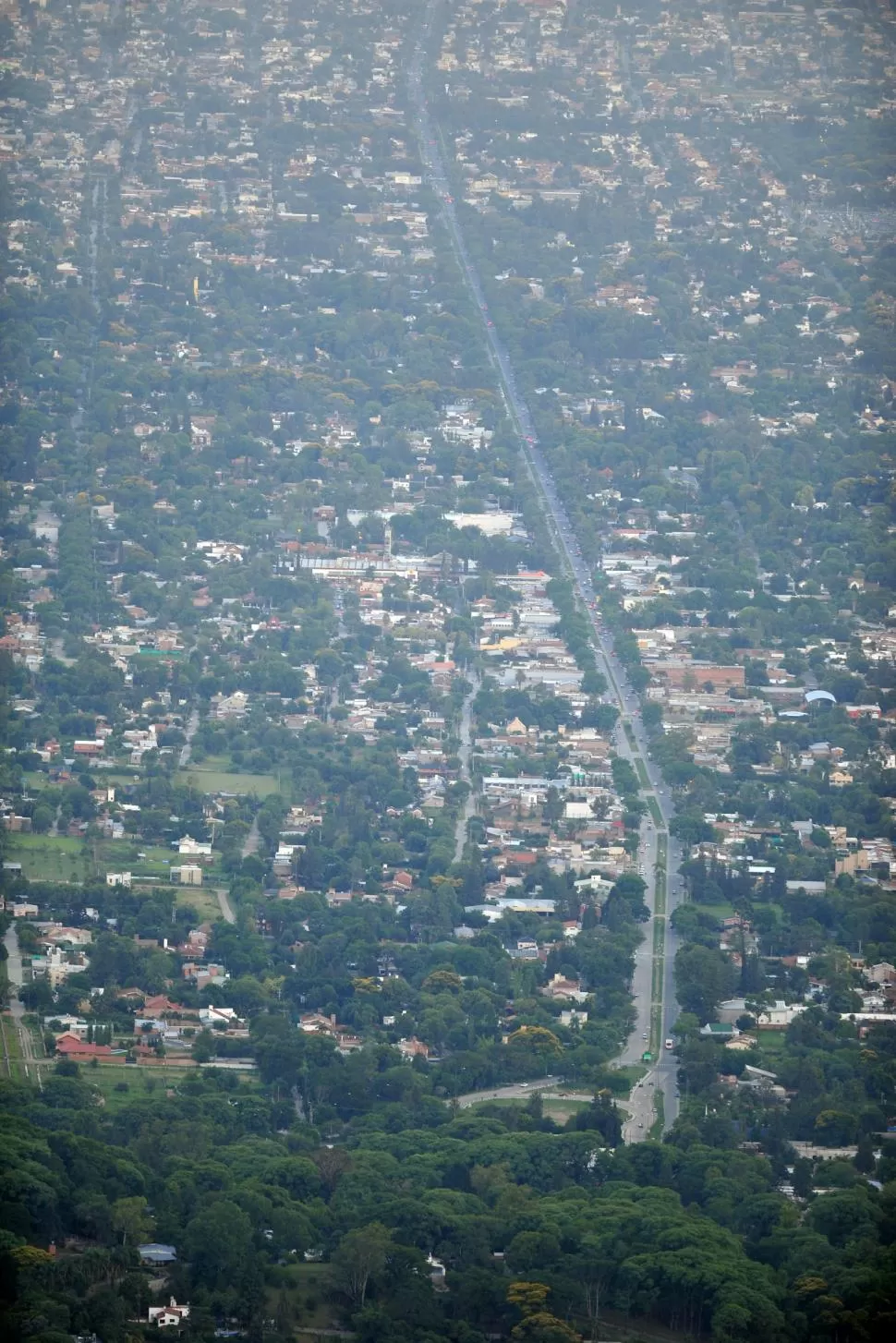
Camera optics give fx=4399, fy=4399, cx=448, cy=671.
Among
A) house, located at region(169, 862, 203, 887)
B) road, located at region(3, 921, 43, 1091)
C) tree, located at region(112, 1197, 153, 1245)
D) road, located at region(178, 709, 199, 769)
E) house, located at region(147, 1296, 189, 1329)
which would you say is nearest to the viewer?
house, located at region(147, 1296, 189, 1329)

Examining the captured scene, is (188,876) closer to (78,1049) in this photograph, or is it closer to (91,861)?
(91,861)

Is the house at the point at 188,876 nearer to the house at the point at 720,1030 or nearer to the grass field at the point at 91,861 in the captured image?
the grass field at the point at 91,861

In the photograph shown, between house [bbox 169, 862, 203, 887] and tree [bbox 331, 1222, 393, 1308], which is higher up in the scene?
tree [bbox 331, 1222, 393, 1308]

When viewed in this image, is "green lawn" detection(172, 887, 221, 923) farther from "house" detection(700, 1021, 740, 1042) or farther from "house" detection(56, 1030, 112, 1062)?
"house" detection(700, 1021, 740, 1042)

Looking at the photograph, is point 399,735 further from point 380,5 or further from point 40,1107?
point 380,5

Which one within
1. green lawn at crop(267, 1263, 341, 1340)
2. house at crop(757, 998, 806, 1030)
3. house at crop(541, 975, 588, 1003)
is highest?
green lawn at crop(267, 1263, 341, 1340)

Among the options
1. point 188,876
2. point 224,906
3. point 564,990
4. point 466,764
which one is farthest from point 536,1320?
point 466,764

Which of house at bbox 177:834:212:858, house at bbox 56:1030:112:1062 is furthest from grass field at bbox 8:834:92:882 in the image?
house at bbox 56:1030:112:1062
